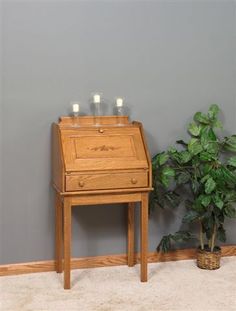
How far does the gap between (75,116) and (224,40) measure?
127 centimetres

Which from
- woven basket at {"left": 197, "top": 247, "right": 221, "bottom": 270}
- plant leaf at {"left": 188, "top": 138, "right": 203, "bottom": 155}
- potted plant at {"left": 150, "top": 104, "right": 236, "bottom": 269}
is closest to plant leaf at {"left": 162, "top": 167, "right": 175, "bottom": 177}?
potted plant at {"left": 150, "top": 104, "right": 236, "bottom": 269}

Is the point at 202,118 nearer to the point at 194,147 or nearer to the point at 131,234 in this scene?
the point at 194,147

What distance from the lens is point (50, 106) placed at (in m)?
3.59

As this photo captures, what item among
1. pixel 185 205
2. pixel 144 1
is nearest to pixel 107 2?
pixel 144 1

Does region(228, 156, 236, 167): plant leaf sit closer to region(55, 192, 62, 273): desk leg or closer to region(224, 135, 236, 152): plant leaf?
region(224, 135, 236, 152): plant leaf

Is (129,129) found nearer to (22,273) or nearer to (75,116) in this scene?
(75,116)

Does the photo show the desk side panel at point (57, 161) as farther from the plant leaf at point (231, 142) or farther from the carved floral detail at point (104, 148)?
the plant leaf at point (231, 142)

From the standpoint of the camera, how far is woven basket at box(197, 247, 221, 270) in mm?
3693

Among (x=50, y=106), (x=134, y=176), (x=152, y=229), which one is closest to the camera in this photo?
(x=134, y=176)

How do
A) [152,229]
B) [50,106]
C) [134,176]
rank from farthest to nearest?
[152,229]
[50,106]
[134,176]

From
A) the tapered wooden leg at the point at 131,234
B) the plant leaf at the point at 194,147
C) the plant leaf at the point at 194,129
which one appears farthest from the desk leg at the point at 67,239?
the plant leaf at the point at 194,129

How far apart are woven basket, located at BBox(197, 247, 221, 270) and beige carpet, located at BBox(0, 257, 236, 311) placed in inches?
1.9

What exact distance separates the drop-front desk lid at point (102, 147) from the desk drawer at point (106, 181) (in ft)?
0.14

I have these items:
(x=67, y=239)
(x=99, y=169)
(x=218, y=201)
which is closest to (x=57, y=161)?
(x=99, y=169)
